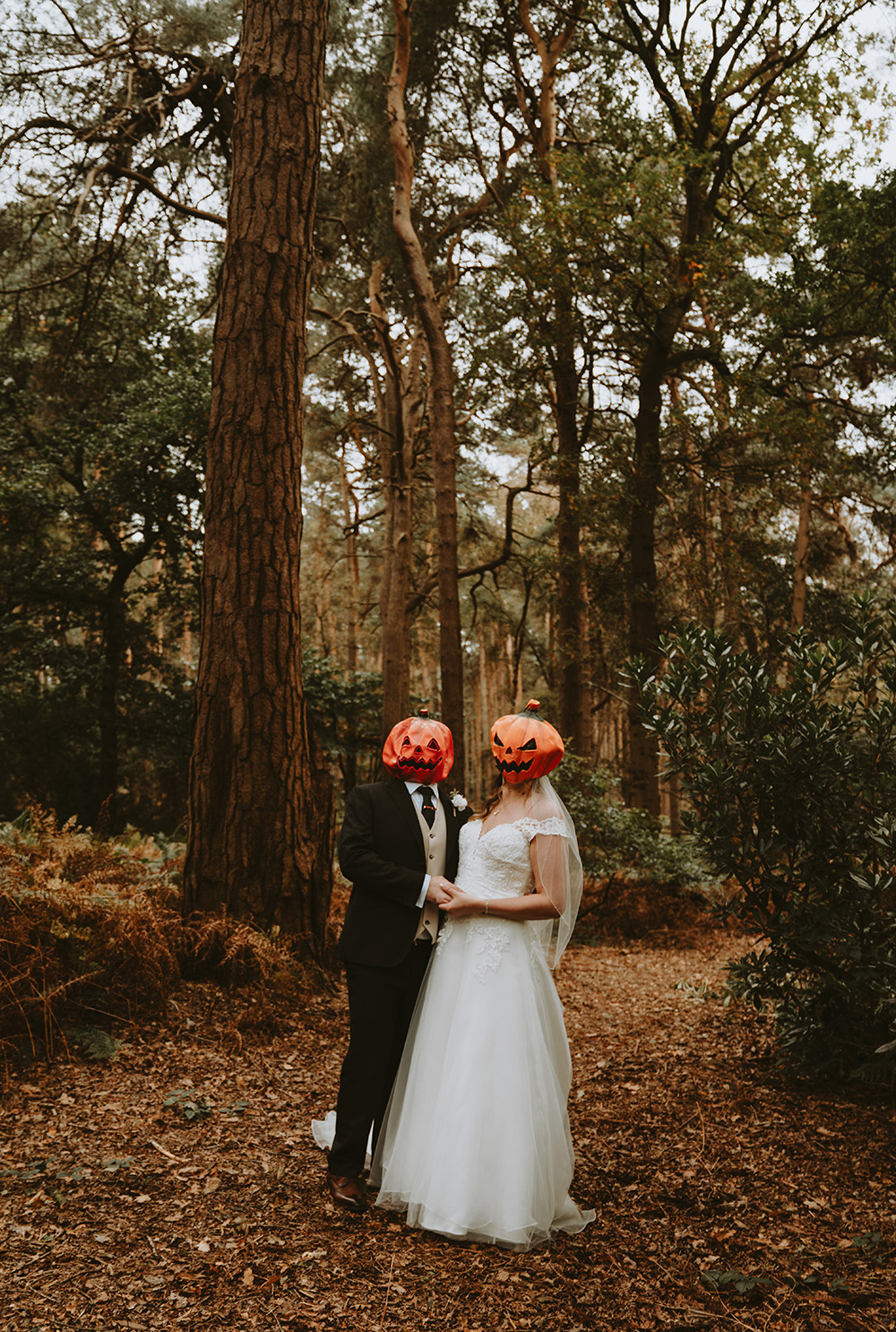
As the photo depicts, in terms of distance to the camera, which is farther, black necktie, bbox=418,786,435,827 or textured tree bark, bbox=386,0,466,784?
textured tree bark, bbox=386,0,466,784

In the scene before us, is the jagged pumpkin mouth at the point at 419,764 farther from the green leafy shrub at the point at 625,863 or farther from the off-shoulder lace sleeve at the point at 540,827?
the green leafy shrub at the point at 625,863

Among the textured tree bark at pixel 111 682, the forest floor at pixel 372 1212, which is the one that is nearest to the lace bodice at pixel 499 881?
the forest floor at pixel 372 1212

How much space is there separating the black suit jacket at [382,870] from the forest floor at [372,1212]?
1.03 metres

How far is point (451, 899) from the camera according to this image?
12.2 feet

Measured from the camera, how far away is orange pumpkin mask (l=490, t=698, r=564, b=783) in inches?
149

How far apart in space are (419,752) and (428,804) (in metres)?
0.25

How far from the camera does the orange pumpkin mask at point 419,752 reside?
3871 mm

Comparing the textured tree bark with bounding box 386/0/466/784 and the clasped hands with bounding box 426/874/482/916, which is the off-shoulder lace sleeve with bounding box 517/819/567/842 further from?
the textured tree bark with bounding box 386/0/466/784

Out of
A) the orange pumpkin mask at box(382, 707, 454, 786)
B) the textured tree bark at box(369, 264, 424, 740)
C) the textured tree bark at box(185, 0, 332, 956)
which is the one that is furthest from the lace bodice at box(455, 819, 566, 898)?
the textured tree bark at box(369, 264, 424, 740)

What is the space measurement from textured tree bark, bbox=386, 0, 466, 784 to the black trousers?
27.8 feet

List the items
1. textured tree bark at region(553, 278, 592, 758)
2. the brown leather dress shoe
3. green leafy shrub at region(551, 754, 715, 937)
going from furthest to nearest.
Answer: textured tree bark at region(553, 278, 592, 758) < green leafy shrub at region(551, 754, 715, 937) < the brown leather dress shoe

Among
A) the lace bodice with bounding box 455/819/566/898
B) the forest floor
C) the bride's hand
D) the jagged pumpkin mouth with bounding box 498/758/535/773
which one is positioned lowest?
the forest floor

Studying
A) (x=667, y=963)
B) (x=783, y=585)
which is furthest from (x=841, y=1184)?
(x=783, y=585)

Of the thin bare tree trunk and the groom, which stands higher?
the thin bare tree trunk
